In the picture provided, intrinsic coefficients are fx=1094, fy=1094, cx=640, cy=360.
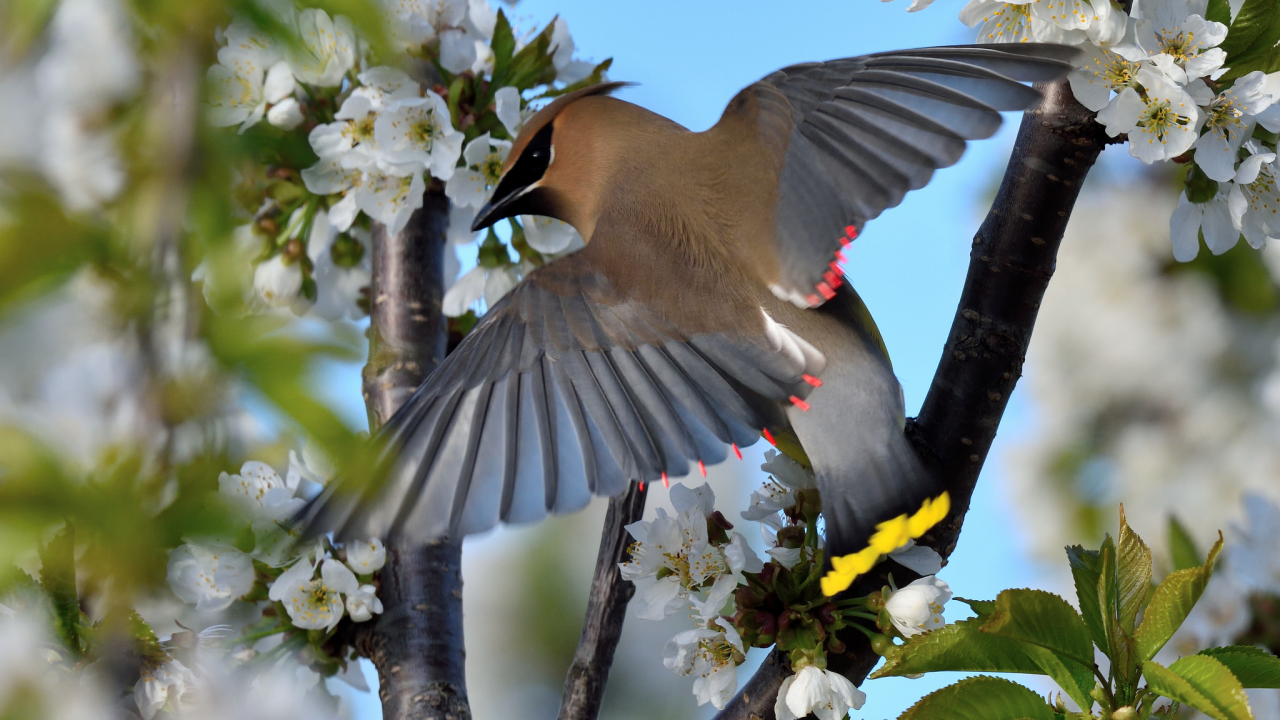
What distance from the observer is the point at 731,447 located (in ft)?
4.18

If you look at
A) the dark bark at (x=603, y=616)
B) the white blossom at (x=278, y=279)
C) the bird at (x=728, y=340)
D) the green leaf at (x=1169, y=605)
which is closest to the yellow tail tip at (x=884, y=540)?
the bird at (x=728, y=340)

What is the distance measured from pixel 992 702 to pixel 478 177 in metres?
1.16

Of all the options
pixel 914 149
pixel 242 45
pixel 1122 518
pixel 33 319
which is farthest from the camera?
pixel 242 45

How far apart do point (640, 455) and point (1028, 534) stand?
13.8ft

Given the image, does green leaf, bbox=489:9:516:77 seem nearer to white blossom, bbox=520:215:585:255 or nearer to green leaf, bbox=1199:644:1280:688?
white blossom, bbox=520:215:585:255

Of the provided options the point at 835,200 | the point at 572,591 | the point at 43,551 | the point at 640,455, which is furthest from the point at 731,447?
the point at 572,591

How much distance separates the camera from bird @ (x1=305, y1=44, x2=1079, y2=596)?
1212 mm

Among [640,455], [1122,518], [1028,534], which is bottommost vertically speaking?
[640,455]

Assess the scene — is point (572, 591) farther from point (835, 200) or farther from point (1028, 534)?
point (835, 200)

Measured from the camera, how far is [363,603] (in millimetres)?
1571

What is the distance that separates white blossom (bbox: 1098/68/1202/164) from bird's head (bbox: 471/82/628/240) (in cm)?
72

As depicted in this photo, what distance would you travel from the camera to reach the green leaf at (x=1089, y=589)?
1.03 meters

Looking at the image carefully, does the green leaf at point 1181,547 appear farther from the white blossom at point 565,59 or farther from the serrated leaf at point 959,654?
the white blossom at point 565,59

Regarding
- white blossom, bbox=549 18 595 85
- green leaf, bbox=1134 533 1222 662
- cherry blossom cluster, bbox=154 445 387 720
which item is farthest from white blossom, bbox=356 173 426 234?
green leaf, bbox=1134 533 1222 662
